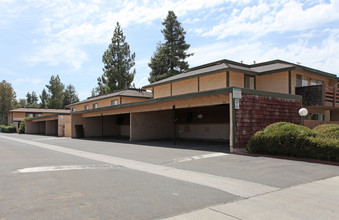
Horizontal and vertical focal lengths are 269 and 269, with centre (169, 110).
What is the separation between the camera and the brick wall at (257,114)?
1412 cm

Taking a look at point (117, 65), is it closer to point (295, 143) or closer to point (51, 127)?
point (51, 127)

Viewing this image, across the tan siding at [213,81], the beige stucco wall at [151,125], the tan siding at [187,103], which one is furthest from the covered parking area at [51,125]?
the tan siding at [213,81]

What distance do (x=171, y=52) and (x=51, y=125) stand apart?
24.9 metres

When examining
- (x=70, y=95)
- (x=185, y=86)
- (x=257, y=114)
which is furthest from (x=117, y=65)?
(x=70, y=95)

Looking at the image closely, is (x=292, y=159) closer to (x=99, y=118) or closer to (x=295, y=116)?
(x=295, y=116)

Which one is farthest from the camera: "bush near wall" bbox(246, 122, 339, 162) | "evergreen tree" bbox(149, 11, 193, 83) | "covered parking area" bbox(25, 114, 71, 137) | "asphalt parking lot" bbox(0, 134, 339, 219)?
"evergreen tree" bbox(149, 11, 193, 83)

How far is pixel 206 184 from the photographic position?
7.36m

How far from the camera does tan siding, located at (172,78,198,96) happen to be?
78.4 ft

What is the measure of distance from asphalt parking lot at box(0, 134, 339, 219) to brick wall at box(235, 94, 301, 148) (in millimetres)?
3803

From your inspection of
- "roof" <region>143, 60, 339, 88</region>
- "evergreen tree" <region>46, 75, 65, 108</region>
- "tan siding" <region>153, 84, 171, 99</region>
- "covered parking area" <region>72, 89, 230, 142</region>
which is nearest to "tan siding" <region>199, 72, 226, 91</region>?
"roof" <region>143, 60, 339, 88</region>

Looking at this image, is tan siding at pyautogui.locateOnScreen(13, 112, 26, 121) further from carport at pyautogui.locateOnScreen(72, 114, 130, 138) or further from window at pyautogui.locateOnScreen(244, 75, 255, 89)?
window at pyautogui.locateOnScreen(244, 75, 255, 89)

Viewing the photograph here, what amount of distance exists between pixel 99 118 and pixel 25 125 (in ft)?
82.0

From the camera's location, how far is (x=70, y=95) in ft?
317

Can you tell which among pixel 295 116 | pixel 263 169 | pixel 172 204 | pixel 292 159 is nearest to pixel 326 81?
pixel 295 116
